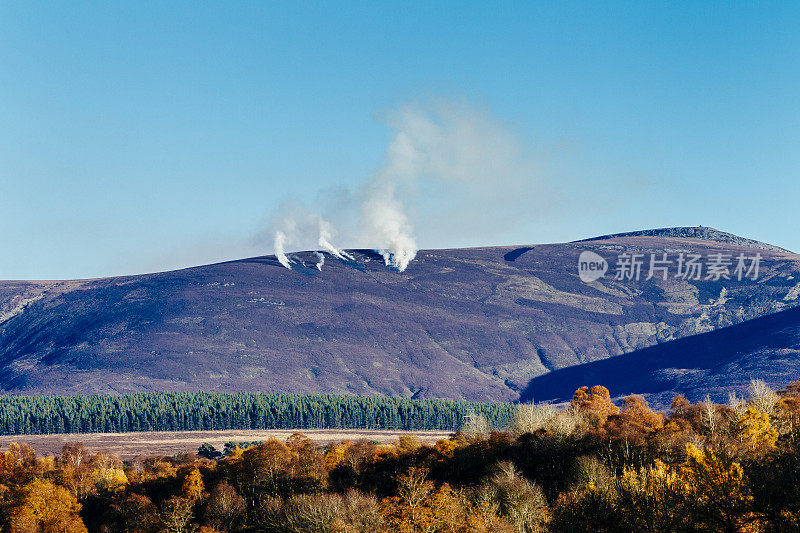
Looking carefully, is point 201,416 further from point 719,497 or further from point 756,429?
point 719,497

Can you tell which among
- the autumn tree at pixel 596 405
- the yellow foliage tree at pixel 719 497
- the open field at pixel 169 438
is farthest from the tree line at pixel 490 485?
the open field at pixel 169 438

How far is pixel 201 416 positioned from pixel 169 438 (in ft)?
62.4

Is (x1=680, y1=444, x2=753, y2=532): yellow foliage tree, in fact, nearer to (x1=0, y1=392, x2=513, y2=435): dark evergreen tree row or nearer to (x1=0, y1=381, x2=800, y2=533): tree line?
(x1=0, y1=381, x2=800, y2=533): tree line

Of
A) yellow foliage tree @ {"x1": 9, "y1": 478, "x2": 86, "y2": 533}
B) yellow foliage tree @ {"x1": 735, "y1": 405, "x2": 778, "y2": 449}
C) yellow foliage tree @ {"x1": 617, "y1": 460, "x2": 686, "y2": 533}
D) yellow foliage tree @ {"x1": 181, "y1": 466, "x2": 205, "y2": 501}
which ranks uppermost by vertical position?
yellow foliage tree @ {"x1": 735, "y1": 405, "x2": 778, "y2": 449}

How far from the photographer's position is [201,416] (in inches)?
7416

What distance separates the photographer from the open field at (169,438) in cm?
15162

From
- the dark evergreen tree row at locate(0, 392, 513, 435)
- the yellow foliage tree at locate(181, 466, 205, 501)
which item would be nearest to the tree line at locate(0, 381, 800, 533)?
the yellow foliage tree at locate(181, 466, 205, 501)

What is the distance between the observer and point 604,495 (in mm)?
40344

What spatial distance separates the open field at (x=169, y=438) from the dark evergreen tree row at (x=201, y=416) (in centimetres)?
420

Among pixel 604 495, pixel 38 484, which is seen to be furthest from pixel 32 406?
pixel 604 495

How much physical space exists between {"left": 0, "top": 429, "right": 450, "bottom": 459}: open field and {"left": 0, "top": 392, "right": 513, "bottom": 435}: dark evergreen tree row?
4.20 metres

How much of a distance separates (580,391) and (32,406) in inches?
4894

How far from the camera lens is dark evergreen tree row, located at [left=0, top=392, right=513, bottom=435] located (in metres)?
182

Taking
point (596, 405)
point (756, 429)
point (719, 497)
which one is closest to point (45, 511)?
point (719, 497)
